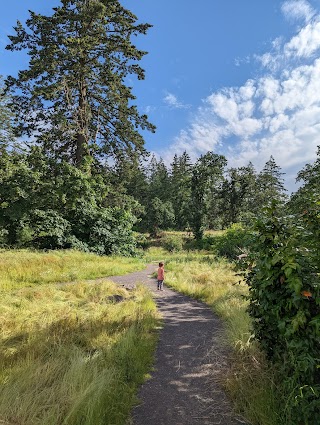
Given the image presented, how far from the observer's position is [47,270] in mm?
13609

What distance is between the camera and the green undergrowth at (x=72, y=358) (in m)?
3.31

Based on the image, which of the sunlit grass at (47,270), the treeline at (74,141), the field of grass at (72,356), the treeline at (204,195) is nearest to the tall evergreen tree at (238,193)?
the treeline at (204,195)

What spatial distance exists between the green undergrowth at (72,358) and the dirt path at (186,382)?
23cm

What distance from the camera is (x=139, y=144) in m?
23.7

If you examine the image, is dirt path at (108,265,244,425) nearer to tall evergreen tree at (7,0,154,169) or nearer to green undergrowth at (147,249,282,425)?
green undergrowth at (147,249,282,425)

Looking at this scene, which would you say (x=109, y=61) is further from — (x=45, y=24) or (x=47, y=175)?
(x=47, y=175)

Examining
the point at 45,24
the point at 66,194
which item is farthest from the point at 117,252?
the point at 45,24

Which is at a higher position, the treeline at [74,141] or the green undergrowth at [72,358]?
the treeline at [74,141]

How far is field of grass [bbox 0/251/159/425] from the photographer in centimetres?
333

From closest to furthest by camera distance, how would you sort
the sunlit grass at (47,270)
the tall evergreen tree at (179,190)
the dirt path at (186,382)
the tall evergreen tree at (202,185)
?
1. the dirt path at (186,382)
2. the sunlit grass at (47,270)
3. the tall evergreen tree at (202,185)
4. the tall evergreen tree at (179,190)

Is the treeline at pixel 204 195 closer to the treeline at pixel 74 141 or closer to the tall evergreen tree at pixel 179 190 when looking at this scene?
the tall evergreen tree at pixel 179 190

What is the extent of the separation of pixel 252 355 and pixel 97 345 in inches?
108

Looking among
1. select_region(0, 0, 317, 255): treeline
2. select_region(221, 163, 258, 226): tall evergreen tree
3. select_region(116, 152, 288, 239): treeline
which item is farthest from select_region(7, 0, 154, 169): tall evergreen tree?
select_region(221, 163, 258, 226): tall evergreen tree

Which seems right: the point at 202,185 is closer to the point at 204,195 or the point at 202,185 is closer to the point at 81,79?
the point at 204,195
